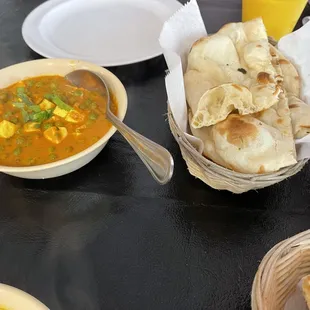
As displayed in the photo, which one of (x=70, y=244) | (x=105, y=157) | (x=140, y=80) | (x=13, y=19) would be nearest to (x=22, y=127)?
(x=105, y=157)

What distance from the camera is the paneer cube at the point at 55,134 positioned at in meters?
1.30

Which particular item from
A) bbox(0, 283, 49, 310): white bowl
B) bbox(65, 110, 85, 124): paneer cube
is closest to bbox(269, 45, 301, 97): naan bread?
bbox(65, 110, 85, 124): paneer cube

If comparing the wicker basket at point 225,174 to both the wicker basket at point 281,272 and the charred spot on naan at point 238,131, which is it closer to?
the charred spot on naan at point 238,131

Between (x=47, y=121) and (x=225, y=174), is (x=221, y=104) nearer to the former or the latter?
(x=225, y=174)

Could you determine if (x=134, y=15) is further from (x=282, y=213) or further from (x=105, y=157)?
(x=282, y=213)

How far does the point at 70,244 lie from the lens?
119 centimetres

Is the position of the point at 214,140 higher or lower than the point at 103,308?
higher

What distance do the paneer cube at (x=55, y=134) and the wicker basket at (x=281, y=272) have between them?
702mm

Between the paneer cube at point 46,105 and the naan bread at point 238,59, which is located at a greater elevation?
the naan bread at point 238,59

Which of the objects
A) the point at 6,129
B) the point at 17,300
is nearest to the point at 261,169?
the point at 17,300

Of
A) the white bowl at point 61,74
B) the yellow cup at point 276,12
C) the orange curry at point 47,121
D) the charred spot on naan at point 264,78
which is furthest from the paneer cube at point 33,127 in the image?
the yellow cup at point 276,12

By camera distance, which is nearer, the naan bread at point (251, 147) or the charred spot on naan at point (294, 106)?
the naan bread at point (251, 147)

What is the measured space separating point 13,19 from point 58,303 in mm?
1463

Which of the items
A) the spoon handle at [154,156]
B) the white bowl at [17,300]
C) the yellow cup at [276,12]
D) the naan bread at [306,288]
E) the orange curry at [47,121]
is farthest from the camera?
the yellow cup at [276,12]
